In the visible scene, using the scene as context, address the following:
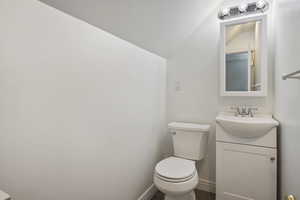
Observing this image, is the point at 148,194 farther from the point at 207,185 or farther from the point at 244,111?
the point at 244,111

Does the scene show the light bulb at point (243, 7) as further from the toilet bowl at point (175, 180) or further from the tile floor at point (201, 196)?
the tile floor at point (201, 196)

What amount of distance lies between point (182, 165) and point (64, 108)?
118 cm

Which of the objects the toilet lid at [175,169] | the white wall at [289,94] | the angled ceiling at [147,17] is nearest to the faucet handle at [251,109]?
the white wall at [289,94]

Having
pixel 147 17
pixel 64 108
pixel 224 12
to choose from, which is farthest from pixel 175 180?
pixel 224 12

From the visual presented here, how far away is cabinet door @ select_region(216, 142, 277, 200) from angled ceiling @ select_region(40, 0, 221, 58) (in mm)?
1286

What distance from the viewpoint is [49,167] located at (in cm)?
87

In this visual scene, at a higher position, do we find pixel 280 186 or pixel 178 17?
pixel 178 17

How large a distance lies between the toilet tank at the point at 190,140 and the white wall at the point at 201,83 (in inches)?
9.0

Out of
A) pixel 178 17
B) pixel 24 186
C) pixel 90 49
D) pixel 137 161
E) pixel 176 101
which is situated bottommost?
pixel 137 161

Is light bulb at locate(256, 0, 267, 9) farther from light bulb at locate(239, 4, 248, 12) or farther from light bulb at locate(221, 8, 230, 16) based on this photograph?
light bulb at locate(221, 8, 230, 16)

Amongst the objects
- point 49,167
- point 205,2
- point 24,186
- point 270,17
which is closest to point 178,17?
point 205,2

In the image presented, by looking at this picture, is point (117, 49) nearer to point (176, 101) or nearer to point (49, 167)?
point (49, 167)

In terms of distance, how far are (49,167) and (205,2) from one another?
6.57 ft

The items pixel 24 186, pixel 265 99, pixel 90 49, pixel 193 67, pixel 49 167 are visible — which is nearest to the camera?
pixel 24 186
